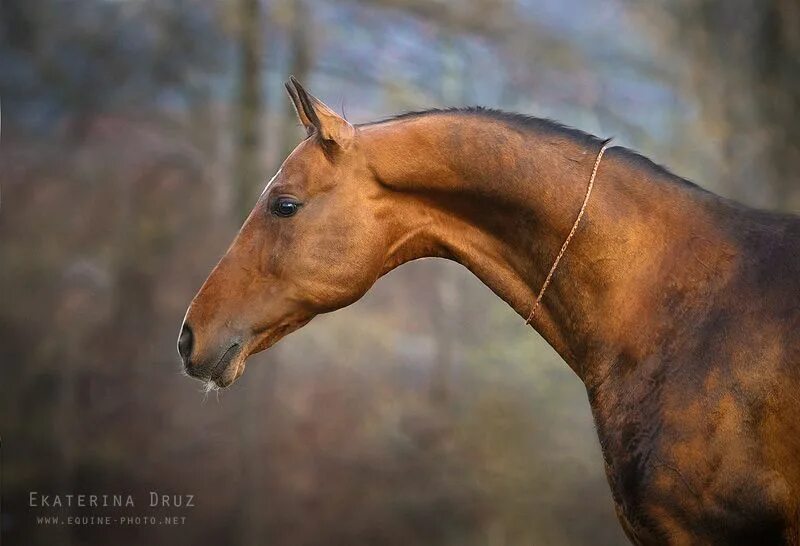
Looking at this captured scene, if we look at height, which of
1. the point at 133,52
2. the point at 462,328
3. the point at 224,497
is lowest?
the point at 224,497

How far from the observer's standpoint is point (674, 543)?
155 centimetres

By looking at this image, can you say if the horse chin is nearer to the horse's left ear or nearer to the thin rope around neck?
the horse's left ear

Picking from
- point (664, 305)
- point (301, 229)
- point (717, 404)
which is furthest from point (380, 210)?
point (717, 404)

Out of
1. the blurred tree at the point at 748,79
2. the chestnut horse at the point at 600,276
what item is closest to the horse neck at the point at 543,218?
the chestnut horse at the point at 600,276

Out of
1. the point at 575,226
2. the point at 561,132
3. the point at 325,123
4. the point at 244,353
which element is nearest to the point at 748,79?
the point at 561,132

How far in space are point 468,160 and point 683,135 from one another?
3.13 metres

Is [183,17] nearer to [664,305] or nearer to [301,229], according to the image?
[301,229]

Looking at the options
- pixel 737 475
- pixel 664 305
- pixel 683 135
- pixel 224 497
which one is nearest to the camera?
pixel 737 475

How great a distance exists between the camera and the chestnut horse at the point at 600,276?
1525mm

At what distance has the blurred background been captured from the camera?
402cm

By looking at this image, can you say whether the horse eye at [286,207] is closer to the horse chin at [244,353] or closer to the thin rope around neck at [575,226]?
the horse chin at [244,353]

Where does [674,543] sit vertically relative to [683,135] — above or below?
below

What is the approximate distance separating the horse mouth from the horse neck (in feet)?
1.44

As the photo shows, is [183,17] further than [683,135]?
No
